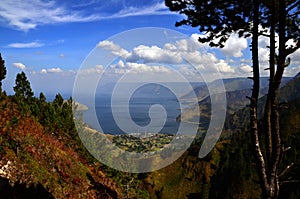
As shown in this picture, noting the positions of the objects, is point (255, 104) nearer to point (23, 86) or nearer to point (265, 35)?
point (265, 35)

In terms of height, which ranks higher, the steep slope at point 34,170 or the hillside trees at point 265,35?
the hillside trees at point 265,35

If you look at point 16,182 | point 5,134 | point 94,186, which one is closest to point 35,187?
point 16,182

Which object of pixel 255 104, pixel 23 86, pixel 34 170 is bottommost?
pixel 34 170

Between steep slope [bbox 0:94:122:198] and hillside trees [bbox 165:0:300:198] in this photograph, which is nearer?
hillside trees [bbox 165:0:300:198]

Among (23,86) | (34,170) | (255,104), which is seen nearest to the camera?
(255,104)

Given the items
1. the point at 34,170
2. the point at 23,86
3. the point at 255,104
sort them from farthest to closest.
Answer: the point at 23,86, the point at 34,170, the point at 255,104

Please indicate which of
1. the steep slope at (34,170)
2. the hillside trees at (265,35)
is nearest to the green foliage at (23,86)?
the steep slope at (34,170)

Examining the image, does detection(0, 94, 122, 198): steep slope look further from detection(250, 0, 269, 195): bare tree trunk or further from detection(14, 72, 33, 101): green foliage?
detection(14, 72, 33, 101): green foliage

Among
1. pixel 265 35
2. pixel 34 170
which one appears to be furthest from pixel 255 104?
pixel 34 170

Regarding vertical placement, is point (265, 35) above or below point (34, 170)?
above

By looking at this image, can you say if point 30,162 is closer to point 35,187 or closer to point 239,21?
point 35,187

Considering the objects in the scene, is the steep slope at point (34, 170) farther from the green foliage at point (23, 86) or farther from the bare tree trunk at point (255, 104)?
the green foliage at point (23, 86)

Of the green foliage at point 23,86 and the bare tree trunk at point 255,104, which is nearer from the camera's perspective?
the bare tree trunk at point 255,104

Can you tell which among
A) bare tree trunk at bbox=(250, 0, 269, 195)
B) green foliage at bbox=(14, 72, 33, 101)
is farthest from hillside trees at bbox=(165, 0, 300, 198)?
green foliage at bbox=(14, 72, 33, 101)
